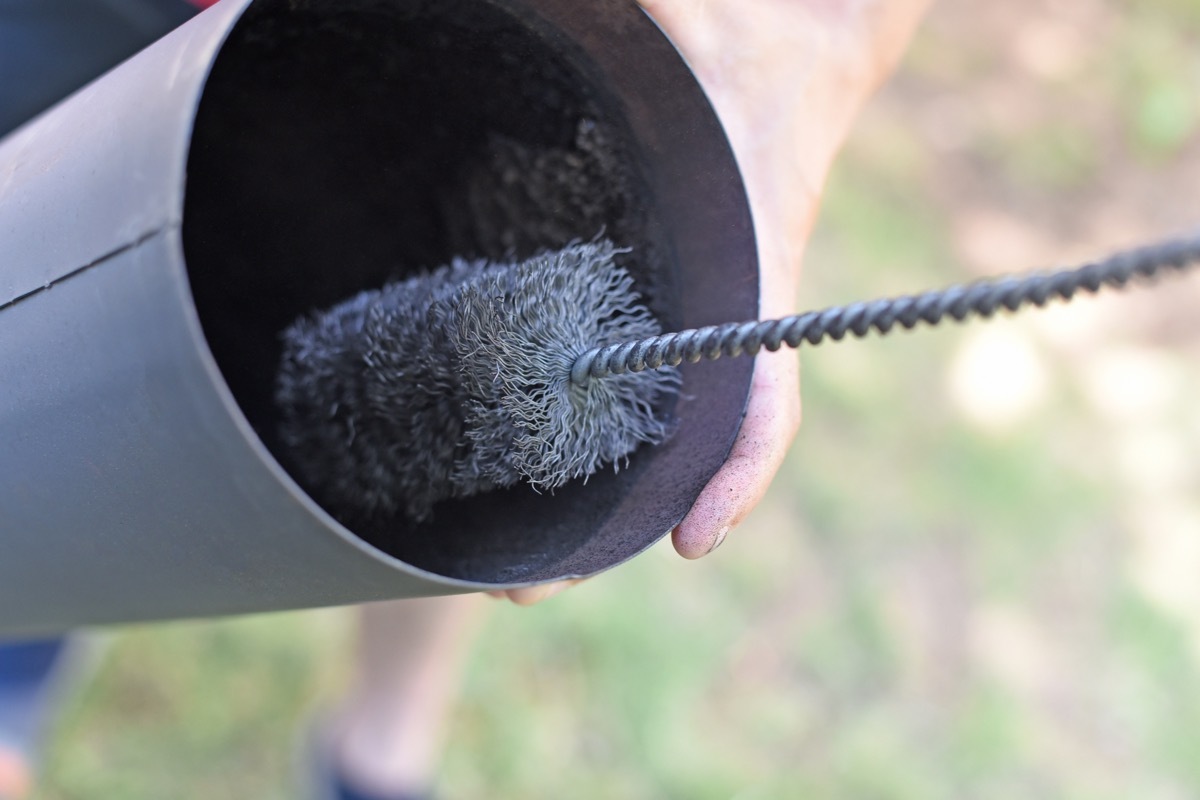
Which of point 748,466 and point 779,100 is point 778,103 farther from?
point 748,466

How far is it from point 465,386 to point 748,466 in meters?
0.24

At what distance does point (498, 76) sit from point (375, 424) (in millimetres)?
311

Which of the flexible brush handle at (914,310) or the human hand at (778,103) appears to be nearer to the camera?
the flexible brush handle at (914,310)

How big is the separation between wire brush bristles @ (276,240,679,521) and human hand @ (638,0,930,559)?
0.09 metres

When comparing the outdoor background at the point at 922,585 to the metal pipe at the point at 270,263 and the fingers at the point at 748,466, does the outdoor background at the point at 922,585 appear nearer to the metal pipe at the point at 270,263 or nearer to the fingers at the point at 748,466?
the metal pipe at the point at 270,263

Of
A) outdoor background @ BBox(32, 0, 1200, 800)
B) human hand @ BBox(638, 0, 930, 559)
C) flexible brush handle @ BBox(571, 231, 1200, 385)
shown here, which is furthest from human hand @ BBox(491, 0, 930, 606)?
outdoor background @ BBox(32, 0, 1200, 800)

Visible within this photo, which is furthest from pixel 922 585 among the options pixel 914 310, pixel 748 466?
pixel 914 310

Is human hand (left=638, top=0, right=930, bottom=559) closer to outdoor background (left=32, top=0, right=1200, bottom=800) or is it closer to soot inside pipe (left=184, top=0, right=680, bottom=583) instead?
soot inside pipe (left=184, top=0, right=680, bottom=583)

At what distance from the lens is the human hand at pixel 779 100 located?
31.8 inches

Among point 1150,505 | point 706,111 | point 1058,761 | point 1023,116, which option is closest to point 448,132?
point 706,111

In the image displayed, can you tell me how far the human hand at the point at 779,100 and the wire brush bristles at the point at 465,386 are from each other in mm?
95

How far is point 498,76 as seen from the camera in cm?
82

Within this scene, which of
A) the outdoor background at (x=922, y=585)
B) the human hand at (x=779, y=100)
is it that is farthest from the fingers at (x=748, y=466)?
the outdoor background at (x=922, y=585)

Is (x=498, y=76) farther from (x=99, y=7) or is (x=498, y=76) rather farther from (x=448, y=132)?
(x=99, y=7)
